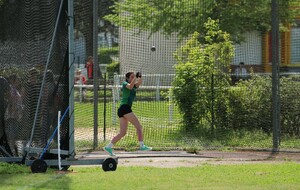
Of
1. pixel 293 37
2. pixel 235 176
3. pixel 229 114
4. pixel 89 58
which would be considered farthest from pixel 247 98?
pixel 235 176

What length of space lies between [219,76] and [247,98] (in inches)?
32.7

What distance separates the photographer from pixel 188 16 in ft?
51.1

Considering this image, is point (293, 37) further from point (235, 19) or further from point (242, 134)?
point (235, 19)

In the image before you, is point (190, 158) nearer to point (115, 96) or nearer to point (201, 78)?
point (201, 78)

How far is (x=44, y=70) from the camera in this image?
1130cm

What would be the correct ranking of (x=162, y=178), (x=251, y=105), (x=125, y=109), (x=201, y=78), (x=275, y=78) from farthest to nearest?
(x=201, y=78) < (x=251, y=105) < (x=275, y=78) < (x=125, y=109) < (x=162, y=178)

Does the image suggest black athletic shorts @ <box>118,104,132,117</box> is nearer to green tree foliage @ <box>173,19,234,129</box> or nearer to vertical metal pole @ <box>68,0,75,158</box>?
vertical metal pole @ <box>68,0,75,158</box>

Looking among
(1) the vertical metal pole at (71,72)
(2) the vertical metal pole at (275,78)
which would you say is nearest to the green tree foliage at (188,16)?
(2) the vertical metal pole at (275,78)

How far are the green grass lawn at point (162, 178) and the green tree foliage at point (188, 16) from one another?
18.0ft

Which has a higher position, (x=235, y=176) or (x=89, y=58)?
(x=89, y=58)

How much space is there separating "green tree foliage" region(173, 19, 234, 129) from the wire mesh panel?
14.9ft

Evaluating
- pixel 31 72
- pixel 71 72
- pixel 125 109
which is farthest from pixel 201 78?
pixel 71 72

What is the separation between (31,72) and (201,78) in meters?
4.92

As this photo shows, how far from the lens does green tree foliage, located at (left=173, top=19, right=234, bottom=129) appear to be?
15.1 m
